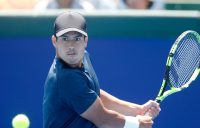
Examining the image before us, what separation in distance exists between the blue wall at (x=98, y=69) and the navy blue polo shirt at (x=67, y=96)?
147cm

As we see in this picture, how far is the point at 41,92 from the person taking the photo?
5.71 metres

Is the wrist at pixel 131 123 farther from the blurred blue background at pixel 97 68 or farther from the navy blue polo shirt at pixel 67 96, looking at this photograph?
the blurred blue background at pixel 97 68

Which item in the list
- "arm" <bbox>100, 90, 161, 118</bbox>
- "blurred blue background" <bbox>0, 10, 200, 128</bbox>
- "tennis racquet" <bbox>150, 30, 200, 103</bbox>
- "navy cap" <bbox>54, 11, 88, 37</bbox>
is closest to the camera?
"navy cap" <bbox>54, 11, 88, 37</bbox>

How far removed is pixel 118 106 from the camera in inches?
188

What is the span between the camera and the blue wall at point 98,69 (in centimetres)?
562

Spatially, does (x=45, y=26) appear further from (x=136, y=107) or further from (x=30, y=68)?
(x=136, y=107)

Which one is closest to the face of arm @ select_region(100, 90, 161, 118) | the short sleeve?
the short sleeve

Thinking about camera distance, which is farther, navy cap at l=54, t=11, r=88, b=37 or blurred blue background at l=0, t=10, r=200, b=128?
blurred blue background at l=0, t=10, r=200, b=128

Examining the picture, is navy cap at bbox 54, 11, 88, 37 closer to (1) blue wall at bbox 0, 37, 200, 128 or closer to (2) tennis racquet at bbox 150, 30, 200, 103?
(2) tennis racquet at bbox 150, 30, 200, 103

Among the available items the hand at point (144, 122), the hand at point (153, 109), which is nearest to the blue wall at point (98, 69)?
the hand at point (153, 109)

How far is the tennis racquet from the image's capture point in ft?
16.1

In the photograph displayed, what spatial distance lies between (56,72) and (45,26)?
1.52 meters

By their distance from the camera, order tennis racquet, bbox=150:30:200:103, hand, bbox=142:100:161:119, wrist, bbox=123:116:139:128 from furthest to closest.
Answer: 1. tennis racquet, bbox=150:30:200:103
2. hand, bbox=142:100:161:119
3. wrist, bbox=123:116:139:128

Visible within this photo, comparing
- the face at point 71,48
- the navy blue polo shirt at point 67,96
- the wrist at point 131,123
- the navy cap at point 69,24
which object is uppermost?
the navy cap at point 69,24
